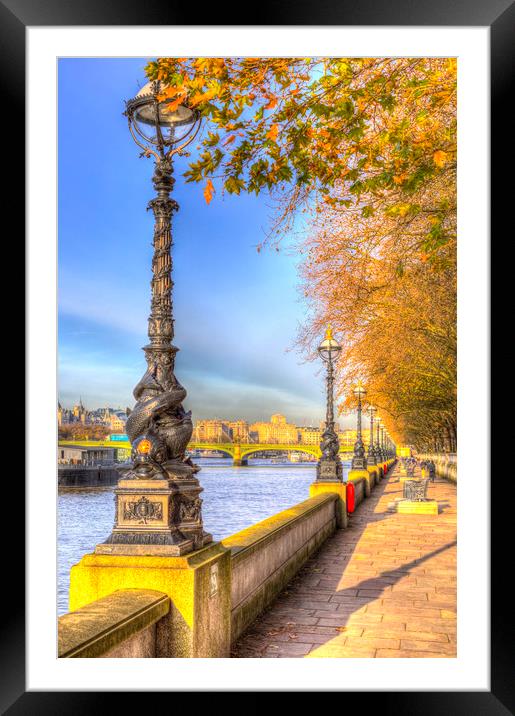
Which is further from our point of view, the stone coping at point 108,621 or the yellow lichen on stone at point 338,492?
the yellow lichen on stone at point 338,492

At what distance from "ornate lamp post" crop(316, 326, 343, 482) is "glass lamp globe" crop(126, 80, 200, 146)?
40.0 ft

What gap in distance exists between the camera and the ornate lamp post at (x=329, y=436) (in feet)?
62.1

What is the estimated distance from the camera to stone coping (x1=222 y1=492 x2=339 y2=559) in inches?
323

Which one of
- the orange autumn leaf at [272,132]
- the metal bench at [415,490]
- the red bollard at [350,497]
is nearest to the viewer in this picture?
the orange autumn leaf at [272,132]

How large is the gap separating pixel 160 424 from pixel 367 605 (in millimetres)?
5190

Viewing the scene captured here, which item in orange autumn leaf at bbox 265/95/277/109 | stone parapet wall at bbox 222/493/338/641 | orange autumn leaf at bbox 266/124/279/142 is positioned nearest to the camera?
orange autumn leaf at bbox 265/95/277/109

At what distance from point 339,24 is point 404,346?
1610 cm

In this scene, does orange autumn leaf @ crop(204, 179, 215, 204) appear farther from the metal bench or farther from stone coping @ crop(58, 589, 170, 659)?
the metal bench

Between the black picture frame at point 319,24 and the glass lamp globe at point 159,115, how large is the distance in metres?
1.63

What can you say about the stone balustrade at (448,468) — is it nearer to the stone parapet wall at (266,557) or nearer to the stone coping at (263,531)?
the stone coping at (263,531)

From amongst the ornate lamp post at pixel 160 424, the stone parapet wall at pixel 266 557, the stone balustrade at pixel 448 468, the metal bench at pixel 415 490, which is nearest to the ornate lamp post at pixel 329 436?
the metal bench at pixel 415 490

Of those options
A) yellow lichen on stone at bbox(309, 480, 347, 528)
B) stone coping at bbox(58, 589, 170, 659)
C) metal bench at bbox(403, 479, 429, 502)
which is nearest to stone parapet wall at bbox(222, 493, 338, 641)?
stone coping at bbox(58, 589, 170, 659)
